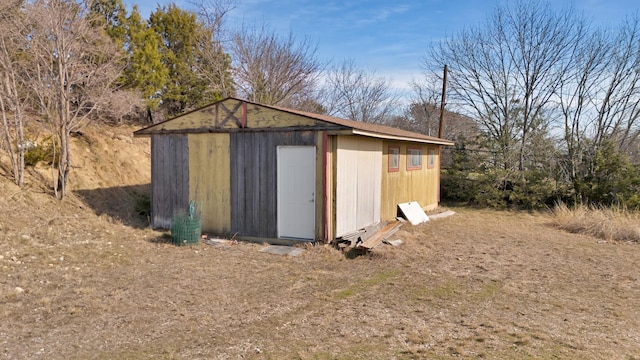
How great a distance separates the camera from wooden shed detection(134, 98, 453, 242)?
7.42 metres

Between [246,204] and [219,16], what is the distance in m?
13.9

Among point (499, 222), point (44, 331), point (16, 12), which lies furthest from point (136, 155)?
point (499, 222)

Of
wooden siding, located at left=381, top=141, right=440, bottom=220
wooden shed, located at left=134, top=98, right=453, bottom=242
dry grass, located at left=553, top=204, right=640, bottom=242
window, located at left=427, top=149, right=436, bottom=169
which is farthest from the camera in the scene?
window, located at left=427, top=149, right=436, bottom=169

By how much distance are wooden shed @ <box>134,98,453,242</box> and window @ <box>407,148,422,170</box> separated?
2107mm

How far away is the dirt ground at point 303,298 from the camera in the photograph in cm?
350

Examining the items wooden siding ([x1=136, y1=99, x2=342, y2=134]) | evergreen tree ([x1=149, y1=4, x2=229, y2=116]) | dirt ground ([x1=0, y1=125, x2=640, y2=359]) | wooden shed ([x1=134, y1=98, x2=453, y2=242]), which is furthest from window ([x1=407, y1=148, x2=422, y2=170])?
evergreen tree ([x1=149, y1=4, x2=229, y2=116])

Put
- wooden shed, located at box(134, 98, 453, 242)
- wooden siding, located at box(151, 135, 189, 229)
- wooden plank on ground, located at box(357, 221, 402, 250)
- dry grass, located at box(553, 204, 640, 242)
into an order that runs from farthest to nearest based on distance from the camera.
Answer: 1. dry grass, located at box(553, 204, 640, 242)
2. wooden siding, located at box(151, 135, 189, 229)
3. wooden shed, located at box(134, 98, 453, 242)
4. wooden plank on ground, located at box(357, 221, 402, 250)

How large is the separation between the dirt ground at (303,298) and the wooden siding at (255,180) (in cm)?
72

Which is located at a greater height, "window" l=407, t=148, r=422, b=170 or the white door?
"window" l=407, t=148, r=422, b=170

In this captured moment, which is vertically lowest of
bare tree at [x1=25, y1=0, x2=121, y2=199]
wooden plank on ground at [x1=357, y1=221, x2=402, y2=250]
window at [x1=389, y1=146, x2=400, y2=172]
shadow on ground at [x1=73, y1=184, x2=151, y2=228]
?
wooden plank on ground at [x1=357, y1=221, x2=402, y2=250]

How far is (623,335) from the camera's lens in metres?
3.79

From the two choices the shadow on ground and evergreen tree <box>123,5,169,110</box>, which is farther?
evergreen tree <box>123,5,169,110</box>

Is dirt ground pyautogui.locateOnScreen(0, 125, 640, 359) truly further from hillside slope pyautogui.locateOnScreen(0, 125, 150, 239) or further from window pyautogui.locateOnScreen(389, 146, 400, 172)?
window pyautogui.locateOnScreen(389, 146, 400, 172)

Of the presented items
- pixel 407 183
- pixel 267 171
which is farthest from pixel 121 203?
pixel 407 183
